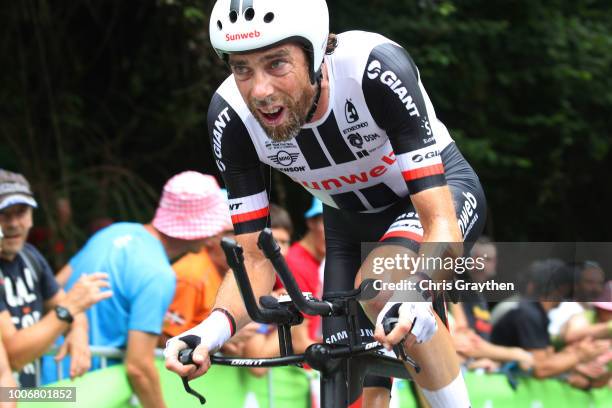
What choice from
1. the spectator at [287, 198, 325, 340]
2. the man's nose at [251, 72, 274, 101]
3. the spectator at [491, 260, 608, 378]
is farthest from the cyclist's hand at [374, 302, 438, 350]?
the spectator at [491, 260, 608, 378]

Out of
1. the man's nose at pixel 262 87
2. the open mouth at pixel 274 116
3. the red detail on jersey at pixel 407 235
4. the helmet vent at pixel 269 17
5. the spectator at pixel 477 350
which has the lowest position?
the spectator at pixel 477 350

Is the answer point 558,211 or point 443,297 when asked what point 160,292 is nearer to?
point 443,297

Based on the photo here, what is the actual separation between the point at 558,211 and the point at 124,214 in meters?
6.14

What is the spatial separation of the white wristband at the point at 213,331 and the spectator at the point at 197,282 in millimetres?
2190

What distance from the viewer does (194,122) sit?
9945 millimetres

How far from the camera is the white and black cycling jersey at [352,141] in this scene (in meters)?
3.77

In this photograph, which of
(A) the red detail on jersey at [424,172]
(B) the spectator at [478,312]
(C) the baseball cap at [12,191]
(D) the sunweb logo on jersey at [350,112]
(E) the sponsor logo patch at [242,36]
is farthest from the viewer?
(B) the spectator at [478,312]

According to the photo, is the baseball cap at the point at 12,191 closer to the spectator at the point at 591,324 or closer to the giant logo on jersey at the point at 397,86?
the giant logo on jersey at the point at 397,86

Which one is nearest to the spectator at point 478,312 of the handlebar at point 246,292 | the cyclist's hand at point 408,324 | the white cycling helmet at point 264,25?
Answer: the white cycling helmet at point 264,25

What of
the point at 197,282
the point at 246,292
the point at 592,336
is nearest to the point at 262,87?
the point at 246,292

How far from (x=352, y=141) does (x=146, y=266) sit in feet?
6.72

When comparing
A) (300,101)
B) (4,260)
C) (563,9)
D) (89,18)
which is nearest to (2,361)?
(4,260)

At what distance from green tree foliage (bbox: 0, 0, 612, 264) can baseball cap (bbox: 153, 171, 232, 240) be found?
8.87 ft

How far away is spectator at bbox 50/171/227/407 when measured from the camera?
5.58 metres
